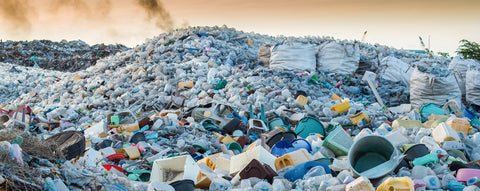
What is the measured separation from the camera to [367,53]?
12070mm

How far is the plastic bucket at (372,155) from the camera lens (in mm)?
3883

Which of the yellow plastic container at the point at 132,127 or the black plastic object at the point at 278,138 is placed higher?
the black plastic object at the point at 278,138

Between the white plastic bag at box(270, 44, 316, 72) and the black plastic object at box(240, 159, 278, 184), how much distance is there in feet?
20.7

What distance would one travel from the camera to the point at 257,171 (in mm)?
3910

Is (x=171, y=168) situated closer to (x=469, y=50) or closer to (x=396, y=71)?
(x=396, y=71)

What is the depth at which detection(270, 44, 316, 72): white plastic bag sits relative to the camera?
10.2 meters

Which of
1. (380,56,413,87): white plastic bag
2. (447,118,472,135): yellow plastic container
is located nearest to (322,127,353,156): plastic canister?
(447,118,472,135): yellow plastic container

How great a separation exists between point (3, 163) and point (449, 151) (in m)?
3.81

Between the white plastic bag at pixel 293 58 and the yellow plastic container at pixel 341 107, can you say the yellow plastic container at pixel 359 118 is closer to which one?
the yellow plastic container at pixel 341 107

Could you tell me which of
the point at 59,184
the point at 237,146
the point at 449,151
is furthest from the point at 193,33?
the point at 59,184

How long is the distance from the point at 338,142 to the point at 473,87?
5.96 metres

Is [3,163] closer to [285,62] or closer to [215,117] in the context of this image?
[215,117]

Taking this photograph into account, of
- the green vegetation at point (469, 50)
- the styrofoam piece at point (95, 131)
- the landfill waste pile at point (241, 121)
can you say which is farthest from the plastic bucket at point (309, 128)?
the green vegetation at point (469, 50)

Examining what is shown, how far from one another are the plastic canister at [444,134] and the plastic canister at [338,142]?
858 millimetres
